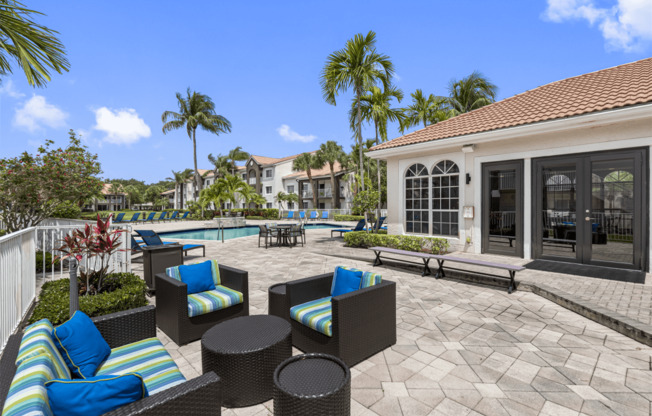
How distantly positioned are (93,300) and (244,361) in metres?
2.56

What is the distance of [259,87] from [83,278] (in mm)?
13954

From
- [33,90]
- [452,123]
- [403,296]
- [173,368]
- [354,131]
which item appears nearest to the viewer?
[173,368]

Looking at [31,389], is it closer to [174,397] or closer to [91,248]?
[174,397]

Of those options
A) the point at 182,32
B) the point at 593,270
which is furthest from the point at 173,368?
the point at 182,32

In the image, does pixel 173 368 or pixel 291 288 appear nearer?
pixel 173 368


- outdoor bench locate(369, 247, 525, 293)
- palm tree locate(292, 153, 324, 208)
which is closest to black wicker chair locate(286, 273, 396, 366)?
outdoor bench locate(369, 247, 525, 293)

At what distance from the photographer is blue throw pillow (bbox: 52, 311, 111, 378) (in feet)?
6.41

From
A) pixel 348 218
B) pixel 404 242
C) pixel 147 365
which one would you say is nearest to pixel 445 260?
pixel 404 242

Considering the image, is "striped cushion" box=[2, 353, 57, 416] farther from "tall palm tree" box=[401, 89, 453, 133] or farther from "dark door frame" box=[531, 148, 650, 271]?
"tall palm tree" box=[401, 89, 453, 133]

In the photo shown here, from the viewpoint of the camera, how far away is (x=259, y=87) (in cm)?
1581

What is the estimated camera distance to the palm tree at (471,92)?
23734 mm

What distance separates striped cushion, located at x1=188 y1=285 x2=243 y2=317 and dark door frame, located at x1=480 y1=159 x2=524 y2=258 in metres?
7.43

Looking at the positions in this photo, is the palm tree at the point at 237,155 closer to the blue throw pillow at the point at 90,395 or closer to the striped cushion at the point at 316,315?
the striped cushion at the point at 316,315

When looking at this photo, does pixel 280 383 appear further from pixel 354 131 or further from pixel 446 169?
pixel 354 131
